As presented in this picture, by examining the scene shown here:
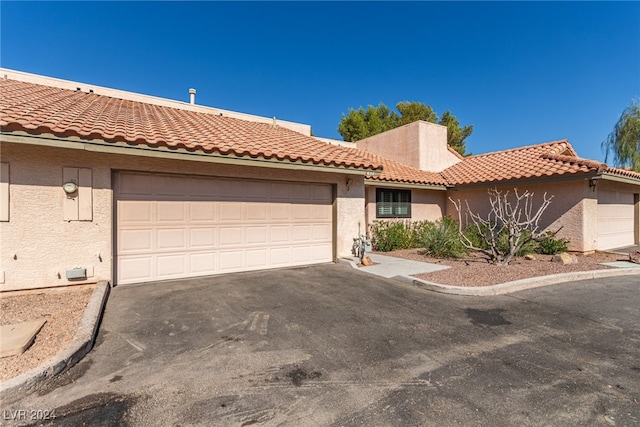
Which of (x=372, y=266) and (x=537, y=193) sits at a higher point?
(x=537, y=193)

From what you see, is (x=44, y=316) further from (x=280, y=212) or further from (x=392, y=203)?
(x=392, y=203)

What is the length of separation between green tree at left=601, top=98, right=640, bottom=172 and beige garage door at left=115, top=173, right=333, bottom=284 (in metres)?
24.2

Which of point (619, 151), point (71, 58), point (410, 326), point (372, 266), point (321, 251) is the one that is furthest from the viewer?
point (619, 151)

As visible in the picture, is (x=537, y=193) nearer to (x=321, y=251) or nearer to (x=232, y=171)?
(x=321, y=251)

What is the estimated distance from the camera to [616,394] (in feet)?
9.07

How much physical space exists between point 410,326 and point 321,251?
486cm

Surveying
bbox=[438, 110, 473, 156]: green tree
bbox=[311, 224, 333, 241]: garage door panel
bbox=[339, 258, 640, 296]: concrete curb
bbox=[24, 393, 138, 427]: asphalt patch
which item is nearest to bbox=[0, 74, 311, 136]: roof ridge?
bbox=[311, 224, 333, 241]: garage door panel

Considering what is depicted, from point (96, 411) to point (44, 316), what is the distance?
3.07m

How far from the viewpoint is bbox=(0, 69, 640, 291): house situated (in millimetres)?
5656

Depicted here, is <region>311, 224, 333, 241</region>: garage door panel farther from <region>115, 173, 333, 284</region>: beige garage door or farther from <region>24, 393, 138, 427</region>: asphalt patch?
<region>24, 393, 138, 427</region>: asphalt patch

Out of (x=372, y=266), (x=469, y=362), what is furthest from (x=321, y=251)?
(x=469, y=362)

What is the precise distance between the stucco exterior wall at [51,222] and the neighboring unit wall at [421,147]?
41.8ft

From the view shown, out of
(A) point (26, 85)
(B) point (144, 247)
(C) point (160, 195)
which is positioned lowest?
(B) point (144, 247)

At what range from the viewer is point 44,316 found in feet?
14.9
